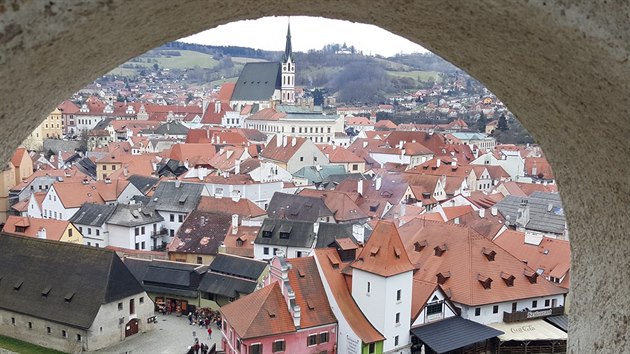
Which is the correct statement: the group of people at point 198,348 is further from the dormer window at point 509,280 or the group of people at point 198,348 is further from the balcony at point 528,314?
the dormer window at point 509,280

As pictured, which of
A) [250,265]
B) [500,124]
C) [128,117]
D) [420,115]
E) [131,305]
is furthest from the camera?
[420,115]

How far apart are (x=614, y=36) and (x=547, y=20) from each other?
0.21 meters

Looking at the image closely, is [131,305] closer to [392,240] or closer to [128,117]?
[392,240]

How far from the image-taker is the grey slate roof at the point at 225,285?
24.1m

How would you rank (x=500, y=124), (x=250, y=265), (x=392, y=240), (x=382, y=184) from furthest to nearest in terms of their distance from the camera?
(x=500, y=124), (x=382, y=184), (x=250, y=265), (x=392, y=240)

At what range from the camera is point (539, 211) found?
31.5 meters

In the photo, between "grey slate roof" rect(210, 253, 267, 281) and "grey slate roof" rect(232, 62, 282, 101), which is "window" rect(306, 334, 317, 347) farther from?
"grey slate roof" rect(232, 62, 282, 101)

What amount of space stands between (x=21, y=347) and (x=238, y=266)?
8.42 metres

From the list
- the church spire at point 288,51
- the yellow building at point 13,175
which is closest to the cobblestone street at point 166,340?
the yellow building at point 13,175

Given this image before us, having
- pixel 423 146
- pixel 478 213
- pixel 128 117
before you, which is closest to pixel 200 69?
pixel 128 117

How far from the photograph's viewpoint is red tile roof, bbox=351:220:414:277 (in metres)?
19.5

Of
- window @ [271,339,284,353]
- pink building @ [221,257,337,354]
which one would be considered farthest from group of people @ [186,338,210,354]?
window @ [271,339,284,353]

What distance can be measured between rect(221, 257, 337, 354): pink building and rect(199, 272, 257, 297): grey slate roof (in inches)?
143

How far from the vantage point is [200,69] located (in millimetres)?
194500
